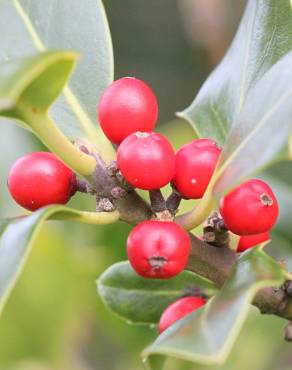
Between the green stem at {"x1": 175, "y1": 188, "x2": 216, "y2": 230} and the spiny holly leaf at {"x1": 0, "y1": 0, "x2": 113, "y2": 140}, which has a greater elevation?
the spiny holly leaf at {"x1": 0, "y1": 0, "x2": 113, "y2": 140}

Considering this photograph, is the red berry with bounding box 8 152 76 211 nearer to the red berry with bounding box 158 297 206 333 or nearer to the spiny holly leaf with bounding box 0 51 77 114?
the spiny holly leaf with bounding box 0 51 77 114

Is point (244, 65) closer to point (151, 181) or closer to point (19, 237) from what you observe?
point (151, 181)

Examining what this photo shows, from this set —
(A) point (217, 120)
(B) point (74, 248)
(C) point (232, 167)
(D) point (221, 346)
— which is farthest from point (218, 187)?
(B) point (74, 248)

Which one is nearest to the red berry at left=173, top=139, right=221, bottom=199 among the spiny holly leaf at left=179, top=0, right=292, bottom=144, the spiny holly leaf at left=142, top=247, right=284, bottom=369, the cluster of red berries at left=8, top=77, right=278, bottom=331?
the cluster of red berries at left=8, top=77, right=278, bottom=331

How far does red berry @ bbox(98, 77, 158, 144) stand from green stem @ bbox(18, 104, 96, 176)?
0.06 m

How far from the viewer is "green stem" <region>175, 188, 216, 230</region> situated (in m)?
1.11

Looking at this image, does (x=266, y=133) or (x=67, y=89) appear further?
(x=67, y=89)

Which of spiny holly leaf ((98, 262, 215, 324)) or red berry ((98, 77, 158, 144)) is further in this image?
spiny holly leaf ((98, 262, 215, 324))

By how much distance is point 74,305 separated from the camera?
7.45 ft

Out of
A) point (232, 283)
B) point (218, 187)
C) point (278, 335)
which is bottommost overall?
point (278, 335)

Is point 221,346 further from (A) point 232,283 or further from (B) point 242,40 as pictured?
(B) point 242,40

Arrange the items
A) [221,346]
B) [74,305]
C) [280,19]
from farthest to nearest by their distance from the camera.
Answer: [74,305]
[280,19]
[221,346]

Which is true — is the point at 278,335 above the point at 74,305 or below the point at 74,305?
below

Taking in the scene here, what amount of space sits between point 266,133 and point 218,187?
9 centimetres
